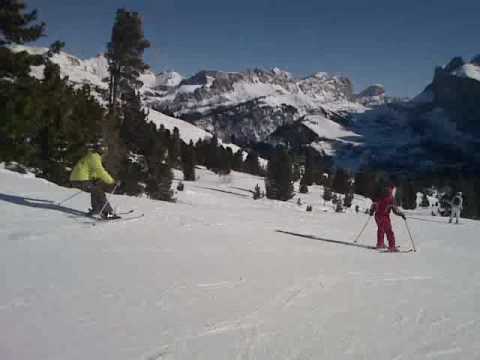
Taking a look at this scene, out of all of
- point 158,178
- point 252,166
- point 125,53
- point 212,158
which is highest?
point 125,53

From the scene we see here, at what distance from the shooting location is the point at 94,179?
12234 mm

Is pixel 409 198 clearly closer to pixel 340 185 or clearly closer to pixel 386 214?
pixel 340 185

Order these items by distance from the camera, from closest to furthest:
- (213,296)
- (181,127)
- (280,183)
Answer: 1. (213,296)
2. (280,183)
3. (181,127)

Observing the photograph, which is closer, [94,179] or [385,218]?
[94,179]

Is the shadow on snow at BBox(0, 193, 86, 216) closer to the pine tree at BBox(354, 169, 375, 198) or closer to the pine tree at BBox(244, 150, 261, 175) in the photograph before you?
the pine tree at BBox(244, 150, 261, 175)

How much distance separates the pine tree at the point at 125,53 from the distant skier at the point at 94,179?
28912 mm

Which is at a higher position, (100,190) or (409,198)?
(409,198)

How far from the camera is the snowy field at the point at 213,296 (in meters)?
4.76

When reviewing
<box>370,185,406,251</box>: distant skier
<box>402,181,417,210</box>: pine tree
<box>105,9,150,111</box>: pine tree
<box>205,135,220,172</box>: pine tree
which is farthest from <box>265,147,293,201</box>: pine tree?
<box>402,181,417,210</box>: pine tree

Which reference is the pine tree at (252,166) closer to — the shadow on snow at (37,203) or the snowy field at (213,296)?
the shadow on snow at (37,203)

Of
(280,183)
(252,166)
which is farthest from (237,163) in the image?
(280,183)

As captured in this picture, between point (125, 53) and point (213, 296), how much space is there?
125 ft

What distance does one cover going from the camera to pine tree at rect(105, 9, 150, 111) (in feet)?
130

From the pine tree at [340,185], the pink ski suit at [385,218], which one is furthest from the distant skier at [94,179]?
the pine tree at [340,185]
